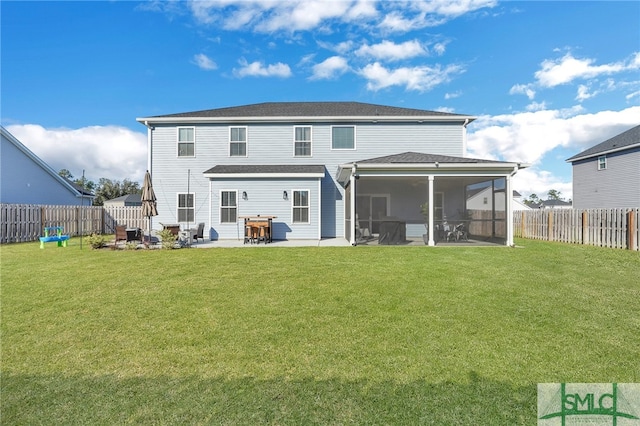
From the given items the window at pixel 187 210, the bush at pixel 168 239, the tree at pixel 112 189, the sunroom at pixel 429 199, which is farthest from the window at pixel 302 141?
the tree at pixel 112 189

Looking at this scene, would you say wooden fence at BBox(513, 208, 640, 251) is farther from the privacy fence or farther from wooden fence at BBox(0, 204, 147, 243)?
wooden fence at BBox(0, 204, 147, 243)

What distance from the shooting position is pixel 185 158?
15.9m

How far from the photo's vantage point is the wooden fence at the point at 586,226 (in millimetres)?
10992

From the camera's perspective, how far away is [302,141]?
15.9 metres

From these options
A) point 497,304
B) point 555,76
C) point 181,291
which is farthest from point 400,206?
point 181,291

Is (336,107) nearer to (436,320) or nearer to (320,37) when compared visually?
(320,37)

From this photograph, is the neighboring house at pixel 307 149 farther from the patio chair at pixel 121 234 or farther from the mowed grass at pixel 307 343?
the mowed grass at pixel 307 343

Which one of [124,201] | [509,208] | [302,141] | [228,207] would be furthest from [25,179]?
[509,208]

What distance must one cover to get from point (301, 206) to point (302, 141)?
3.76 metres

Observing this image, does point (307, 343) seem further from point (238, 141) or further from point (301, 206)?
point (238, 141)

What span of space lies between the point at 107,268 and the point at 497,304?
8.69m

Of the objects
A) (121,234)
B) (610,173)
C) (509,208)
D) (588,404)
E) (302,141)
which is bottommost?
(588,404)

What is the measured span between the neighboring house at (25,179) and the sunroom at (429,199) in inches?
776

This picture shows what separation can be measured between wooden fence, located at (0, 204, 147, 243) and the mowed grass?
376 inches
